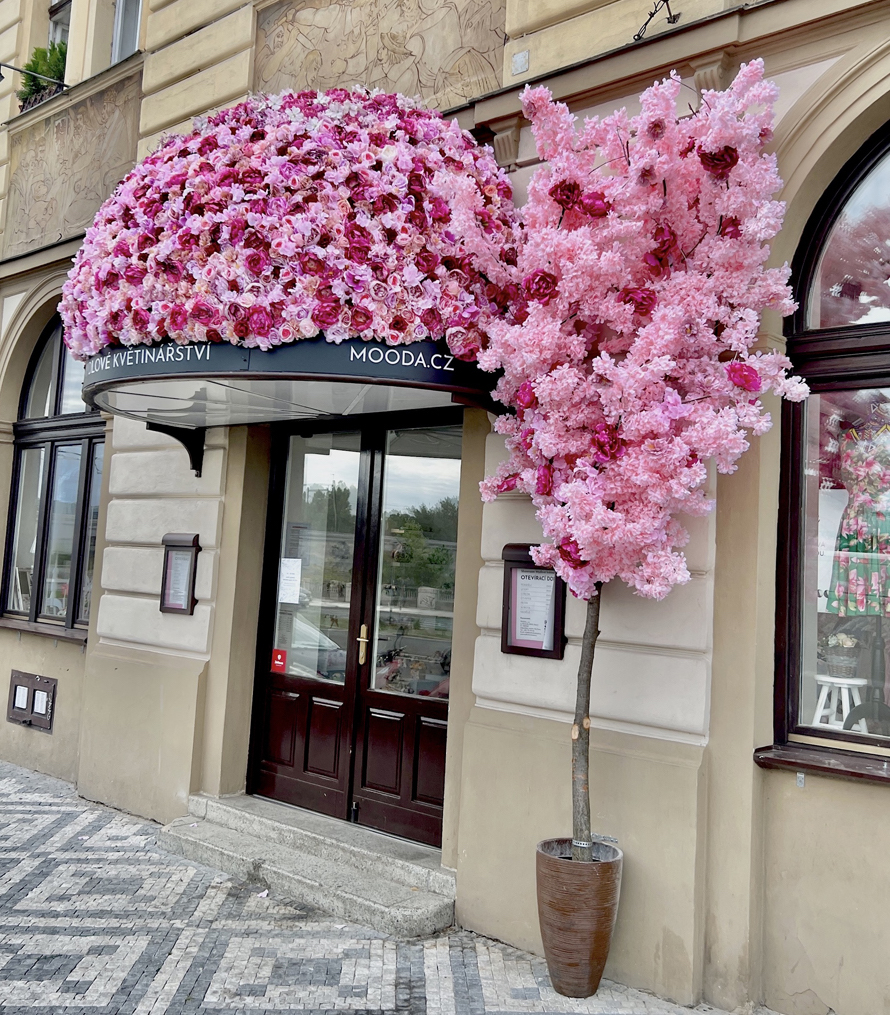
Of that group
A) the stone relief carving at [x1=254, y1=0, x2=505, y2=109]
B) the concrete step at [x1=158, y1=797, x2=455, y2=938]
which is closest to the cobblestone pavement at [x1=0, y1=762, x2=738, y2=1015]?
the concrete step at [x1=158, y1=797, x2=455, y2=938]

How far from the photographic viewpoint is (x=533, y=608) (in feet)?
14.8

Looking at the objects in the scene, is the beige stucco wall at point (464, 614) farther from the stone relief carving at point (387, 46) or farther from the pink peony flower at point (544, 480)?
the stone relief carving at point (387, 46)

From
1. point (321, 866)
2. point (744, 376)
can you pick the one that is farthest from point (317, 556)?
point (744, 376)

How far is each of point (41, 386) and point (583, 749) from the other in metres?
6.80

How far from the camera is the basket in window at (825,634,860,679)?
392 centimetres

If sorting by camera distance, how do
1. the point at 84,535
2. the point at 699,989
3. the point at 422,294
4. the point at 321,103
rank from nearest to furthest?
the point at 699,989, the point at 422,294, the point at 321,103, the point at 84,535

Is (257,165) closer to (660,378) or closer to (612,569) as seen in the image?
(660,378)

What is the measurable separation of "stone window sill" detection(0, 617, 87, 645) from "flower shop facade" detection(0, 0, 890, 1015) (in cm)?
5

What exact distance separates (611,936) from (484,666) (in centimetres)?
138

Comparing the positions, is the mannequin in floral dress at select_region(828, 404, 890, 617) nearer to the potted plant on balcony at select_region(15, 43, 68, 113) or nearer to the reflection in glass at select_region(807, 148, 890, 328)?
the reflection in glass at select_region(807, 148, 890, 328)

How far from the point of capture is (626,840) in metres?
4.08

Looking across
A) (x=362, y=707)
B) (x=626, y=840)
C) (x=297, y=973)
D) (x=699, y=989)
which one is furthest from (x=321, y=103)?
(x=699, y=989)

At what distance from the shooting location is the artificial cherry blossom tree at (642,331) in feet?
11.3

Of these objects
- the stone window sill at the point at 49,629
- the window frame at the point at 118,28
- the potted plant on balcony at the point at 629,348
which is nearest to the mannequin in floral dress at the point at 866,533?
the potted plant on balcony at the point at 629,348
